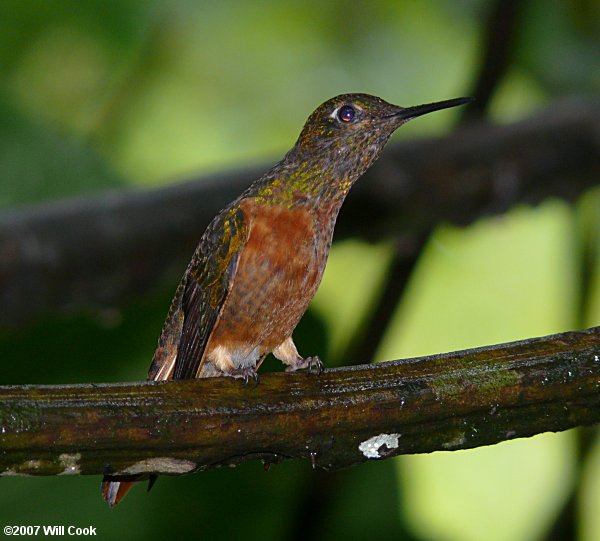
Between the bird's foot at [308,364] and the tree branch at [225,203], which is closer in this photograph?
the bird's foot at [308,364]

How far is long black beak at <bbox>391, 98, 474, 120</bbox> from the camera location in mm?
4227

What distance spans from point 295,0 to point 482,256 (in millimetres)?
2099

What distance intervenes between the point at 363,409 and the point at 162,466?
0.59m

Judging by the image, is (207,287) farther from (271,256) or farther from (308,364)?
(308,364)

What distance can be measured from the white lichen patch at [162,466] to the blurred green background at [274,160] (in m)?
2.30

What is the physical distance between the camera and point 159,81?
7.76 meters

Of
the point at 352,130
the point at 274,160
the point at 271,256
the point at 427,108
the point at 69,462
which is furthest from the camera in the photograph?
the point at 274,160

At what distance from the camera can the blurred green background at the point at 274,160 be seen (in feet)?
18.9

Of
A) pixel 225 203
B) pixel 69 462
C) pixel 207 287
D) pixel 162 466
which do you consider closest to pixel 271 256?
pixel 207 287

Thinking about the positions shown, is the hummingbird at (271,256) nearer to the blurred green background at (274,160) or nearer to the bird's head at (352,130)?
the bird's head at (352,130)

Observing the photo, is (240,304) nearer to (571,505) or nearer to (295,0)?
(571,505)

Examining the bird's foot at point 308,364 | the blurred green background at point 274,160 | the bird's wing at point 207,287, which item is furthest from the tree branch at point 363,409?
the blurred green background at point 274,160

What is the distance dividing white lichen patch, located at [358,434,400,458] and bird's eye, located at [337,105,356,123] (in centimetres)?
204

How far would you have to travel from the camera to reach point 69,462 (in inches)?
115
